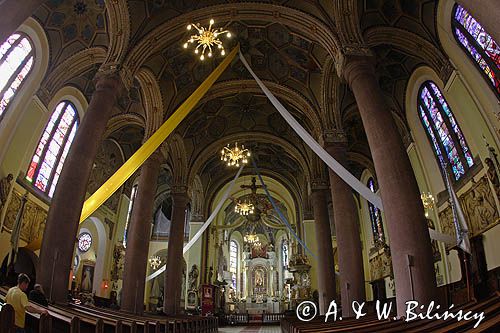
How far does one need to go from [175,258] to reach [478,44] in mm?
13766

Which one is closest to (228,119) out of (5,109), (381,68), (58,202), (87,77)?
(87,77)

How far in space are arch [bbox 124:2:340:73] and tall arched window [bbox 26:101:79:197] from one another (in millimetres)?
4866

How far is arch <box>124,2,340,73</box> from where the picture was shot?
35.7 ft

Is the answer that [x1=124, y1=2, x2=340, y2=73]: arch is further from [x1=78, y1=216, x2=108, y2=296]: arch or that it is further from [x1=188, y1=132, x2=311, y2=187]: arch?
[x1=78, y1=216, x2=108, y2=296]: arch

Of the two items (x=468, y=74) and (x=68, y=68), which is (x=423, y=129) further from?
(x=68, y=68)

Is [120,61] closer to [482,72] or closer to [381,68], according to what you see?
[381,68]

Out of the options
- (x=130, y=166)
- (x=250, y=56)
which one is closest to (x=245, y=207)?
(x=250, y=56)

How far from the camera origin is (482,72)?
9125 millimetres

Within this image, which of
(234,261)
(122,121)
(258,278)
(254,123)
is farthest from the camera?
(234,261)

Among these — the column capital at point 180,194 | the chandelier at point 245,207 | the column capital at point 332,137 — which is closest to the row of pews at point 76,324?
the column capital at point 332,137

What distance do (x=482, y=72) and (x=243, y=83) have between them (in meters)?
9.24

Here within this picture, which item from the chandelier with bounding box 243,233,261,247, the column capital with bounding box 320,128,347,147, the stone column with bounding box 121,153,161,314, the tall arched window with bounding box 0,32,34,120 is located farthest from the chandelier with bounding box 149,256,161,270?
the column capital with bounding box 320,128,347,147

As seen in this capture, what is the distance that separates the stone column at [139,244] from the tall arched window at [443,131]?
1024 centimetres

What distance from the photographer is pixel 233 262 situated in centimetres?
3412
